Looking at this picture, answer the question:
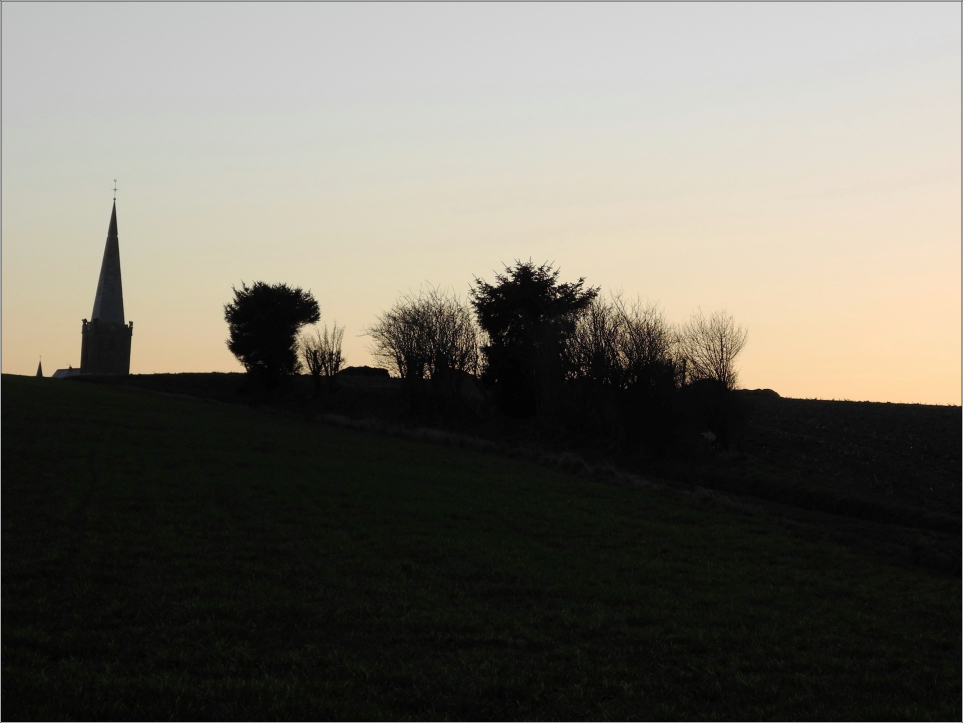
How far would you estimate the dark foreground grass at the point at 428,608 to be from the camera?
10.9m

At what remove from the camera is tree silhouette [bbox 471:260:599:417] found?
60.9 m

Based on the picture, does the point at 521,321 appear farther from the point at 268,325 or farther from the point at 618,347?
the point at 268,325

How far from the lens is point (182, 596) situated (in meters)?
14.8

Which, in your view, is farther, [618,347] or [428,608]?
[618,347]

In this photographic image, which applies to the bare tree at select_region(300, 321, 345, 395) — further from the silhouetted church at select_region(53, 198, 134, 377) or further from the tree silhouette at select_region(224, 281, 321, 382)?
the silhouetted church at select_region(53, 198, 134, 377)

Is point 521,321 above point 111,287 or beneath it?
beneath

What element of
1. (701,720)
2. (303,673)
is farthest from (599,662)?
(303,673)

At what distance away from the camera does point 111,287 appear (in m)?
141

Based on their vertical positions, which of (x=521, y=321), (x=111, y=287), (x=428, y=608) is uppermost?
(x=111, y=287)

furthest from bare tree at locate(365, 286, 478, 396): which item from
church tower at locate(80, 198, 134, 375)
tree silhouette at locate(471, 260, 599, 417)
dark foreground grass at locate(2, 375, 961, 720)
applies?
church tower at locate(80, 198, 134, 375)

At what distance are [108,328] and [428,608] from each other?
13913 centimetres

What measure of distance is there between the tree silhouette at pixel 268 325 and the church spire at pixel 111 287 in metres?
66.1

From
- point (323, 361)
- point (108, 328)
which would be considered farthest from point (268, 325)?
point (108, 328)

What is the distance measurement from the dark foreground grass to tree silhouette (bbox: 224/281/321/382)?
51.6 meters
